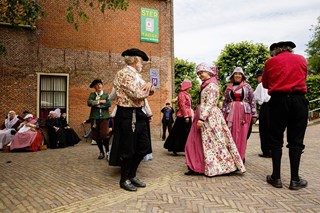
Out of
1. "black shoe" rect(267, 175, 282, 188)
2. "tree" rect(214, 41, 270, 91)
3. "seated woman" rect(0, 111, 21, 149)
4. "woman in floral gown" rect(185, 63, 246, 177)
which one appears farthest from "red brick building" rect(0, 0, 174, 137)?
"tree" rect(214, 41, 270, 91)

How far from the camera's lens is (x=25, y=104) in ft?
38.7

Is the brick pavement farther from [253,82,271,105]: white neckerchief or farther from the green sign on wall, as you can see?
the green sign on wall

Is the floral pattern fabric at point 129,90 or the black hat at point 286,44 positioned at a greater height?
the black hat at point 286,44

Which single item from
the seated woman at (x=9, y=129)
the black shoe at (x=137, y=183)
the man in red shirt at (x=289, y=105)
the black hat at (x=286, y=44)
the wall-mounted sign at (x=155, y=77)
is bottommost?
the black shoe at (x=137, y=183)

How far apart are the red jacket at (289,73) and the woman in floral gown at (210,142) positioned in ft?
3.45

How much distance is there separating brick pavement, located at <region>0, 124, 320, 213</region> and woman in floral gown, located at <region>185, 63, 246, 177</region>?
191 mm

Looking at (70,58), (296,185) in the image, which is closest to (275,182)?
(296,185)

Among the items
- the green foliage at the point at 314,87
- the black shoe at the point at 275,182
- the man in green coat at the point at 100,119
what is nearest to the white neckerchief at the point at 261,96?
the black shoe at the point at 275,182

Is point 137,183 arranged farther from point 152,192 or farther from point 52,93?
point 52,93

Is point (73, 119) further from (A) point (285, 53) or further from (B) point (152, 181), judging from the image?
(A) point (285, 53)

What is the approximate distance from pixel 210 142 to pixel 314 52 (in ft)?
157

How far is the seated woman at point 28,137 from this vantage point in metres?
9.22

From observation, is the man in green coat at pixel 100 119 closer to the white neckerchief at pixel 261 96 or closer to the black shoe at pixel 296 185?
the white neckerchief at pixel 261 96

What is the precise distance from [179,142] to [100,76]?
720 centimetres
